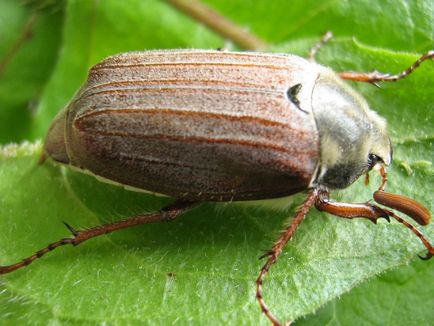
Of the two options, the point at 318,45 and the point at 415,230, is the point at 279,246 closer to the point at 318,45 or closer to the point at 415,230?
the point at 415,230

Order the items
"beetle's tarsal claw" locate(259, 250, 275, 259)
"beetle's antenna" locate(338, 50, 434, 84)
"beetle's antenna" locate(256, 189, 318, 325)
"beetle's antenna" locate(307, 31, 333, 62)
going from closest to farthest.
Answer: "beetle's antenna" locate(256, 189, 318, 325)
"beetle's tarsal claw" locate(259, 250, 275, 259)
"beetle's antenna" locate(338, 50, 434, 84)
"beetle's antenna" locate(307, 31, 333, 62)

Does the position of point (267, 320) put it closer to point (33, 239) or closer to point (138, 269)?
point (138, 269)

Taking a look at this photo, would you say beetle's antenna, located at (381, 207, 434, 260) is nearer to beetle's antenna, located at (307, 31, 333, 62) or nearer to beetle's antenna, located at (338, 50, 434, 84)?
beetle's antenna, located at (338, 50, 434, 84)

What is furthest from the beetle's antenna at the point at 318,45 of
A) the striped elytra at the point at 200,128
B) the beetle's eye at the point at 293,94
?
the beetle's eye at the point at 293,94

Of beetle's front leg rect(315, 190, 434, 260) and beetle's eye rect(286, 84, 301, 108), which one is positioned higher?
beetle's eye rect(286, 84, 301, 108)

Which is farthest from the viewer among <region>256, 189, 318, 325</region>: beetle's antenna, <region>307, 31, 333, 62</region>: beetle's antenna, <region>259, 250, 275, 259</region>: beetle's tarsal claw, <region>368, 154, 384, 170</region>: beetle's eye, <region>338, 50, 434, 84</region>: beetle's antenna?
<region>307, 31, 333, 62</region>: beetle's antenna

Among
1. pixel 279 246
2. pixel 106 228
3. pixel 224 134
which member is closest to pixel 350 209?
pixel 279 246

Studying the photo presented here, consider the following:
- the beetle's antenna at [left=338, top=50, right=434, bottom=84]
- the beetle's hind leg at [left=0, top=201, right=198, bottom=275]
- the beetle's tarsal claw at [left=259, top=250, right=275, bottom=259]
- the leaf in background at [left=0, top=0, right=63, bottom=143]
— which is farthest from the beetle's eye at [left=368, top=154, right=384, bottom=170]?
the leaf in background at [left=0, top=0, right=63, bottom=143]
